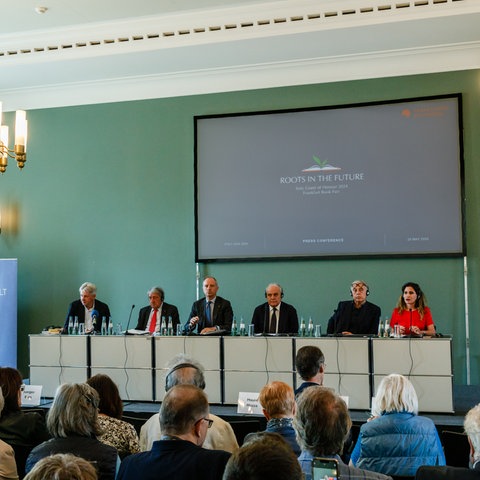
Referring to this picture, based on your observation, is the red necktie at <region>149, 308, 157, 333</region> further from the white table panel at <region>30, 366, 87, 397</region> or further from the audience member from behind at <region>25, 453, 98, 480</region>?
the audience member from behind at <region>25, 453, 98, 480</region>

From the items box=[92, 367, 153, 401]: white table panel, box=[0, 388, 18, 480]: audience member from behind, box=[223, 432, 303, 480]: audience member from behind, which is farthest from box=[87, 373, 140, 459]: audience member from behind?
box=[92, 367, 153, 401]: white table panel

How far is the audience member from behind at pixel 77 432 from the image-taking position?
98.3 inches

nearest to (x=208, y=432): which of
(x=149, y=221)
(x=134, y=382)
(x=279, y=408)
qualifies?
(x=279, y=408)

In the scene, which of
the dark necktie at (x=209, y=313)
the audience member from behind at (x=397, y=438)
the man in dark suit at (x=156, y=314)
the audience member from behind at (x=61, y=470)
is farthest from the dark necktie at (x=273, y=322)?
the audience member from behind at (x=61, y=470)

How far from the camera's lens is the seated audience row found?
19.3ft

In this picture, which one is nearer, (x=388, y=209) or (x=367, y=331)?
(x=367, y=331)

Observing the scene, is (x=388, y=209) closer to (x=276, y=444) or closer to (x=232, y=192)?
(x=232, y=192)

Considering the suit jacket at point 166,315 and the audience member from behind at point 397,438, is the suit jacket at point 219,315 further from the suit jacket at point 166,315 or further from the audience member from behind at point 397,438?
the audience member from behind at point 397,438

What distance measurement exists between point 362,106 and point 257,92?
1297 millimetres

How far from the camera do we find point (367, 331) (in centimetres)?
612

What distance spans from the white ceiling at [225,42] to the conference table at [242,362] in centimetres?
331

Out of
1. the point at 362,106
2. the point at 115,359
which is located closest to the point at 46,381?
the point at 115,359

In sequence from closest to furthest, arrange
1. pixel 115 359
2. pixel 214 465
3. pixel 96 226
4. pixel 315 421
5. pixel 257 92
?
pixel 214 465 < pixel 315 421 < pixel 115 359 < pixel 257 92 < pixel 96 226

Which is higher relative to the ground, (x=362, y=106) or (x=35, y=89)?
(x=35, y=89)
